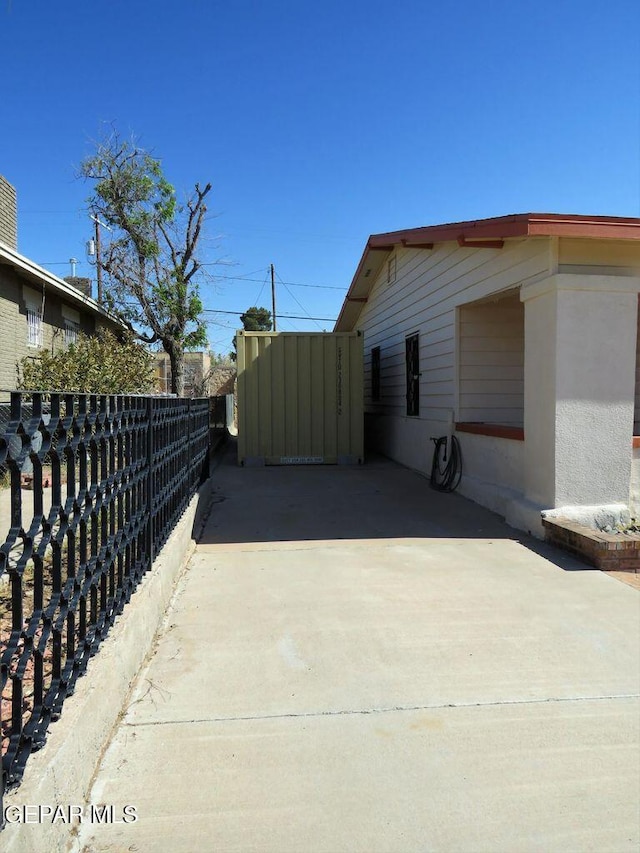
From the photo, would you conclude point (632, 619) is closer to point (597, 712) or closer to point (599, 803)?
point (597, 712)

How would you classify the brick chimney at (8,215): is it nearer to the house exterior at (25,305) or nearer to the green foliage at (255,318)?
the house exterior at (25,305)

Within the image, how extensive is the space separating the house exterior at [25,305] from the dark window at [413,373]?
6.98 m

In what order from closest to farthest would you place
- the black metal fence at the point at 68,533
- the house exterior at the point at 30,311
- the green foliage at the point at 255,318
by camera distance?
the black metal fence at the point at 68,533 → the house exterior at the point at 30,311 → the green foliage at the point at 255,318

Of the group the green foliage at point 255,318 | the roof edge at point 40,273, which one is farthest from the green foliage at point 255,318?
the roof edge at point 40,273

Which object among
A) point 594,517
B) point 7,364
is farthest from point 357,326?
point 594,517

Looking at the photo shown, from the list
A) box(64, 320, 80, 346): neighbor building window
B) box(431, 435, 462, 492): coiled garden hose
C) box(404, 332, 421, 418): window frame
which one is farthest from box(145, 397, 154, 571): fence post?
box(64, 320, 80, 346): neighbor building window

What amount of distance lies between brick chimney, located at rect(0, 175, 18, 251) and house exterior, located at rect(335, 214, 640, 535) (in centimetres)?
819

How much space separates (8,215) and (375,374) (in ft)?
28.5

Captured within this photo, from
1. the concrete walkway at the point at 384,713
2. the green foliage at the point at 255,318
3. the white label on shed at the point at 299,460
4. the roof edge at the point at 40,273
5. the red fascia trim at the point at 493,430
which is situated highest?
the green foliage at the point at 255,318

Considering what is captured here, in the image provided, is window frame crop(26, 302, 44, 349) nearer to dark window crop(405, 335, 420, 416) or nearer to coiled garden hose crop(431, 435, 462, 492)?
dark window crop(405, 335, 420, 416)

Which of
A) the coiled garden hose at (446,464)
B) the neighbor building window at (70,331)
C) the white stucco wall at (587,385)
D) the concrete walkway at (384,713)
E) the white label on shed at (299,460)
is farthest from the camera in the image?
the neighbor building window at (70,331)

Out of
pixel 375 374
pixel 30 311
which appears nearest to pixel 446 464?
pixel 375 374

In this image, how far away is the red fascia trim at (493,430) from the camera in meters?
6.64

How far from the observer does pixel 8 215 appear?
41.6 ft
